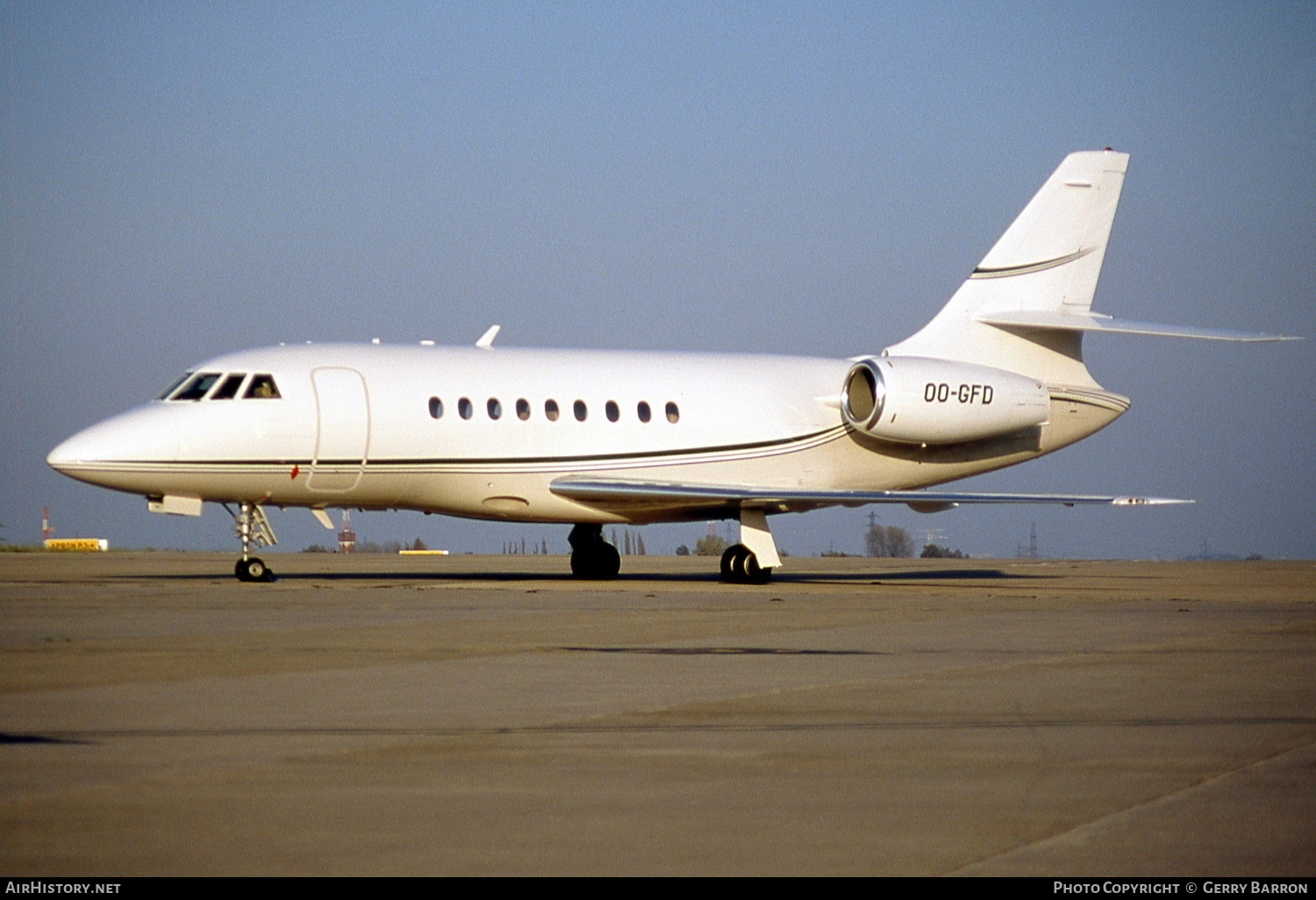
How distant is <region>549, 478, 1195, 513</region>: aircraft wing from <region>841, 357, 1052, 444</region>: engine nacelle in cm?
237

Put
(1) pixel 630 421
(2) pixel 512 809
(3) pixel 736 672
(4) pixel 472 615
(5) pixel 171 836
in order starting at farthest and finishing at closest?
1. (1) pixel 630 421
2. (4) pixel 472 615
3. (3) pixel 736 672
4. (2) pixel 512 809
5. (5) pixel 171 836

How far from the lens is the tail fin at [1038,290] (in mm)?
30922

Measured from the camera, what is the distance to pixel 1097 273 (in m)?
31.7

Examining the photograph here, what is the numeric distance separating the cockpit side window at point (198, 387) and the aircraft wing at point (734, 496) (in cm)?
560

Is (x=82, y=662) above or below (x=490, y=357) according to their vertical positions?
below

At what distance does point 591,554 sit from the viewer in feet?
94.3

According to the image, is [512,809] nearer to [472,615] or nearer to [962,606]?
[472,615]

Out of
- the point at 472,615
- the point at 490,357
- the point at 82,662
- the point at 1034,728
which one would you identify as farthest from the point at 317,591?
A: the point at 1034,728

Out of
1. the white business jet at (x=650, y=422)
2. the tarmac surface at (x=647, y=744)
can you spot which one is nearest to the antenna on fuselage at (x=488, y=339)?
the white business jet at (x=650, y=422)

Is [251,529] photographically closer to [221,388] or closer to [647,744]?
[221,388]

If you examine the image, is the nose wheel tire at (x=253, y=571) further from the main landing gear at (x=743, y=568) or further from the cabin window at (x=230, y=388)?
the main landing gear at (x=743, y=568)

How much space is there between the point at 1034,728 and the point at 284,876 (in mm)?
4919

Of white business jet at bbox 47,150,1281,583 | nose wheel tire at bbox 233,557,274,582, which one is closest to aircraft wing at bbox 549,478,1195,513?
white business jet at bbox 47,150,1281,583

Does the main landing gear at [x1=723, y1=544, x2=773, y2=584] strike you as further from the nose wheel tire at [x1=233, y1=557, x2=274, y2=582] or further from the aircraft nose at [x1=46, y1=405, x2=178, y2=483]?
the aircraft nose at [x1=46, y1=405, x2=178, y2=483]
